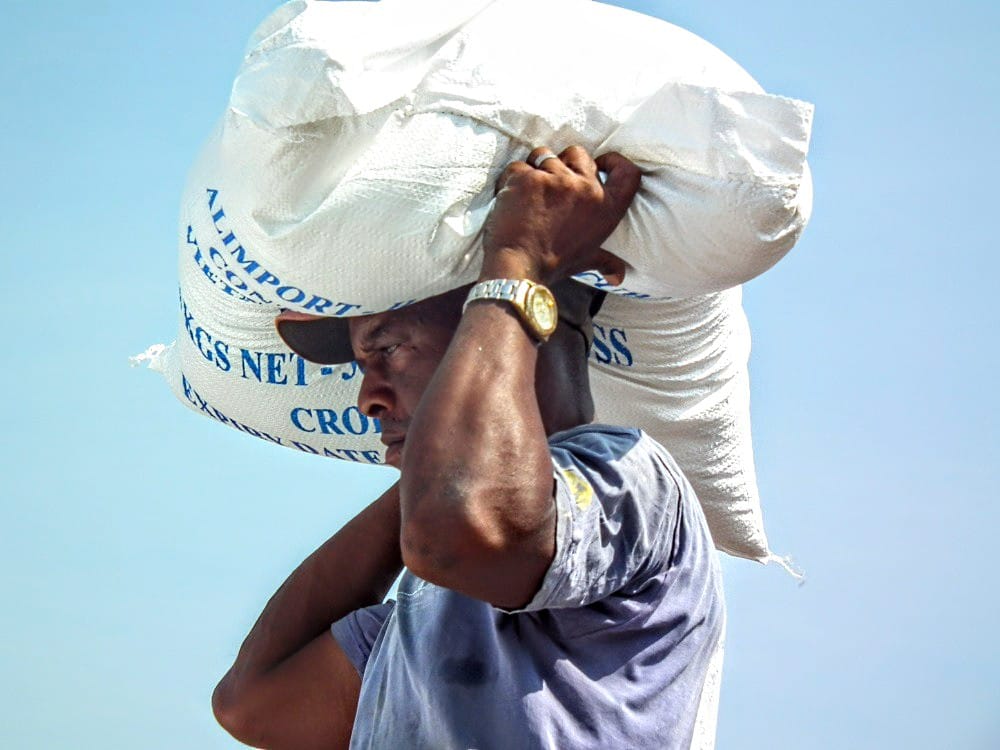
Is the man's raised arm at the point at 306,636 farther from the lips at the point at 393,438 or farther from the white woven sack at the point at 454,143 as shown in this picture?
the white woven sack at the point at 454,143

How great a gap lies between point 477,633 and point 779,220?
68cm

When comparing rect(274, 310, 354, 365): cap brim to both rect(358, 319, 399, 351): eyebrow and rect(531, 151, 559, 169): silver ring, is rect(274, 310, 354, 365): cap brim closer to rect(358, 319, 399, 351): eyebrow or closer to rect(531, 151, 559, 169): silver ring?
rect(358, 319, 399, 351): eyebrow

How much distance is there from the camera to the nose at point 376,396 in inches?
90.4

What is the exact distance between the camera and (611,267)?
2.22 metres

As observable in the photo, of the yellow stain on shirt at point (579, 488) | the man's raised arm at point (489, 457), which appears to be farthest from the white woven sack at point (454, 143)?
the yellow stain on shirt at point (579, 488)

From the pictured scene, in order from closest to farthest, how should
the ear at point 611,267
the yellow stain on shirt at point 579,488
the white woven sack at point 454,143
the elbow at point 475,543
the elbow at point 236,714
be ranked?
the elbow at point 475,543
the yellow stain on shirt at point 579,488
the white woven sack at point 454,143
the ear at point 611,267
the elbow at point 236,714

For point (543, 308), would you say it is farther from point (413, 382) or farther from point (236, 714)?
point (236, 714)

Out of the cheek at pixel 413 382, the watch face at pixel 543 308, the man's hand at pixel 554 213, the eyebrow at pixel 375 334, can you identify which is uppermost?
the man's hand at pixel 554 213

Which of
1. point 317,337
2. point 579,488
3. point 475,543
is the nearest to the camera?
point 475,543

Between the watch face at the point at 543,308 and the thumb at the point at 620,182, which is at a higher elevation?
the thumb at the point at 620,182

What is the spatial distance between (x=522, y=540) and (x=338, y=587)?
745mm

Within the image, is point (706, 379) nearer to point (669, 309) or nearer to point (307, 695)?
point (669, 309)

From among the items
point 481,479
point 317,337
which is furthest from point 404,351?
point 481,479

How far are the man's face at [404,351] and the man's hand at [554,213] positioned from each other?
263 millimetres
